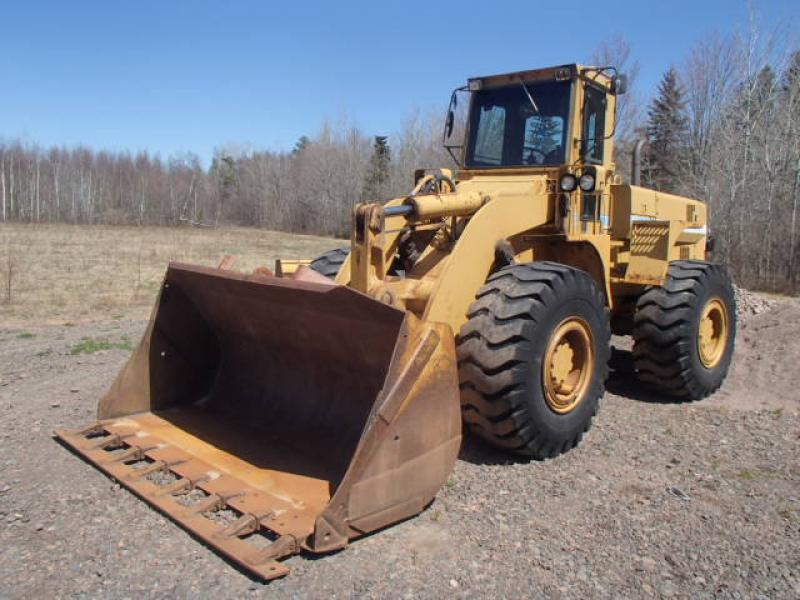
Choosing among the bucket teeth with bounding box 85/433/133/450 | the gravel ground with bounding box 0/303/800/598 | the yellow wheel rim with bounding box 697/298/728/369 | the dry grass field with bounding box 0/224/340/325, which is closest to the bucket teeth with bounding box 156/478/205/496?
the gravel ground with bounding box 0/303/800/598

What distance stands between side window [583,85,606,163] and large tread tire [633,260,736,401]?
4.59 feet

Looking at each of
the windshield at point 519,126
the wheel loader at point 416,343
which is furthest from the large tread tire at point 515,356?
the windshield at point 519,126

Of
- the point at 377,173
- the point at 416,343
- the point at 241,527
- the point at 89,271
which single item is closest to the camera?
the point at 241,527

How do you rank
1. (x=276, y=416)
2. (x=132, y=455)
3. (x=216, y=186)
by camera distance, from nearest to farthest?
(x=132, y=455), (x=276, y=416), (x=216, y=186)

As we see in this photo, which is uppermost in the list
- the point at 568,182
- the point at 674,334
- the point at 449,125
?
the point at 449,125

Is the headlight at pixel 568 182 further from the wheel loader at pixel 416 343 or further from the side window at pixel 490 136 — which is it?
the side window at pixel 490 136

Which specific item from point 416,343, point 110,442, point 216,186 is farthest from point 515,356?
point 216,186

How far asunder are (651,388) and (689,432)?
99 cm

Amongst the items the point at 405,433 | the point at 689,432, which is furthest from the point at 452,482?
the point at 689,432

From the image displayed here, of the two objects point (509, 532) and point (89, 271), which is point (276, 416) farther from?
point (89, 271)

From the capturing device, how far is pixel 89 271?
61.5 feet

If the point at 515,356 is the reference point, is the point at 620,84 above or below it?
above

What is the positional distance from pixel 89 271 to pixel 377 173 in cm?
3140

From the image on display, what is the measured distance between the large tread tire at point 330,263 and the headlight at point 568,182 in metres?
1.88
